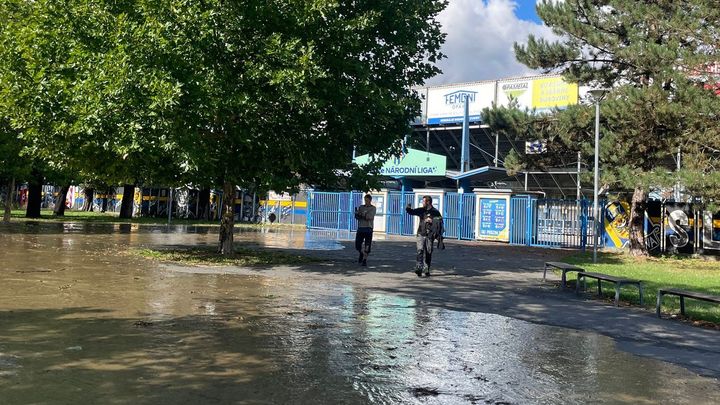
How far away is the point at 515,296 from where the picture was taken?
36.9 feet

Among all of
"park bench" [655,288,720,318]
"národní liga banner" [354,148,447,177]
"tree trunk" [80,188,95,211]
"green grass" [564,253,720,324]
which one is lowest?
"green grass" [564,253,720,324]

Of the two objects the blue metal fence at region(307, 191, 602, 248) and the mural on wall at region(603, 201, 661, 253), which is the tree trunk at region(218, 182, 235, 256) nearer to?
the blue metal fence at region(307, 191, 602, 248)

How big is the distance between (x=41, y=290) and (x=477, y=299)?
730 centimetres

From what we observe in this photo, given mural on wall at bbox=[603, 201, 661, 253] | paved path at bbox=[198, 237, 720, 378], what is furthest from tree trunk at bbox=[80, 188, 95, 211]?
mural on wall at bbox=[603, 201, 661, 253]

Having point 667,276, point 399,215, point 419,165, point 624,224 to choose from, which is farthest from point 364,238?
point 419,165

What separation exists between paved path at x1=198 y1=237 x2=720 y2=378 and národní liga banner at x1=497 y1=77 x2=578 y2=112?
23.6m

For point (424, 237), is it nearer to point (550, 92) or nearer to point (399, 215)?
point (399, 215)

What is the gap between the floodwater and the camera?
493cm

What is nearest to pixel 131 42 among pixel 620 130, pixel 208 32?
pixel 208 32

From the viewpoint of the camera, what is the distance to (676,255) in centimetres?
2269

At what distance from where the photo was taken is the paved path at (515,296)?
297 inches

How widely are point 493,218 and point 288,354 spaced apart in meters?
22.7

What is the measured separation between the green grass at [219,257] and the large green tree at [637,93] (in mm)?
11275

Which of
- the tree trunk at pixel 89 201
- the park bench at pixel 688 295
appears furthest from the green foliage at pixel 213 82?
the tree trunk at pixel 89 201
